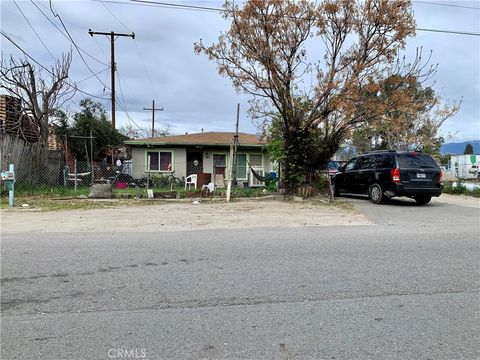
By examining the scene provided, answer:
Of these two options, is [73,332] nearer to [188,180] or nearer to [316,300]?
[316,300]

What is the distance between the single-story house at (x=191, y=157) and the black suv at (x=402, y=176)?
29.1ft

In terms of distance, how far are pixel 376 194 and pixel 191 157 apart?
12.3 meters

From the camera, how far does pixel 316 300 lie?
433cm

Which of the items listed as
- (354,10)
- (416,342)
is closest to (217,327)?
(416,342)

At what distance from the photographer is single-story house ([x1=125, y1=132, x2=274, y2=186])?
72.8ft

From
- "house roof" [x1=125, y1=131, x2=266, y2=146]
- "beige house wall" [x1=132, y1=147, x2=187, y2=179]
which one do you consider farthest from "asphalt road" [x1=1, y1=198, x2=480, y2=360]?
"beige house wall" [x1=132, y1=147, x2=187, y2=179]

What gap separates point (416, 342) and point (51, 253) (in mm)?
5234

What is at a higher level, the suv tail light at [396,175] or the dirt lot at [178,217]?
the suv tail light at [396,175]

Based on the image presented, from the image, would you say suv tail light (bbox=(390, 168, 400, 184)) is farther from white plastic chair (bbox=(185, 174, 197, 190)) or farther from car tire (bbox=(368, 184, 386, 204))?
white plastic chair (bbox=(185, 174, 197, 190))

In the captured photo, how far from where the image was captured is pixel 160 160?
22609mm

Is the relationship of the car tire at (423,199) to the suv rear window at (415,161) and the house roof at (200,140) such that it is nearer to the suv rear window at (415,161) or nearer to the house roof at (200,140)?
the suv rear window at (415,161)

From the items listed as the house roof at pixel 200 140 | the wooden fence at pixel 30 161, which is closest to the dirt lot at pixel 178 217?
the wooden fence at pixel 30 161

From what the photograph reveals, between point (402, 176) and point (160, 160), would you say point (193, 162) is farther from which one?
point (402, 176)

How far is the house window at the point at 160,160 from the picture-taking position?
2256 centimetres
